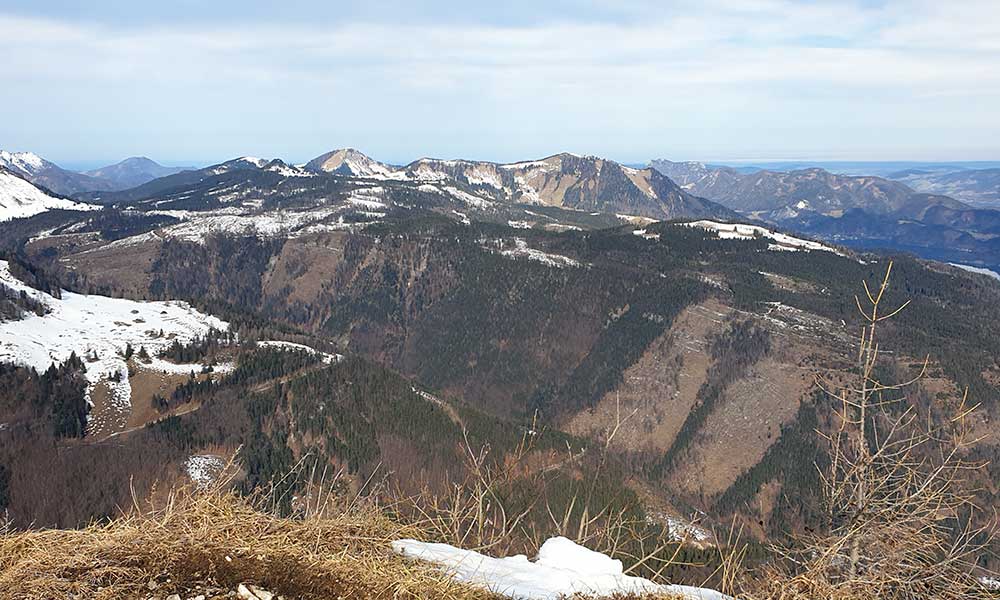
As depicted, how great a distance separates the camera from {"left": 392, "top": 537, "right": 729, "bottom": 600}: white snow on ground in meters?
6.70

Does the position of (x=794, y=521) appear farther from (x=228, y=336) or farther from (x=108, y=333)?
(x=108, y=333)

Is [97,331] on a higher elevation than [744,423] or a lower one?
higher

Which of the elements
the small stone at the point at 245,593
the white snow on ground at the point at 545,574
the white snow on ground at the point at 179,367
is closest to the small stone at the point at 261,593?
the small stone at the point at 245,593

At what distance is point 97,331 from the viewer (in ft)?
378

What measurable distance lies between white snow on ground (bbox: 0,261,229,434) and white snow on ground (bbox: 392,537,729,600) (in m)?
103

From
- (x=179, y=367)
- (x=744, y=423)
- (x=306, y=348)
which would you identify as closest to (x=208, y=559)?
(x=179, y=367)

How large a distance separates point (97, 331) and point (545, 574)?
13799 centimetres

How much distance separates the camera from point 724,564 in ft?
22.5

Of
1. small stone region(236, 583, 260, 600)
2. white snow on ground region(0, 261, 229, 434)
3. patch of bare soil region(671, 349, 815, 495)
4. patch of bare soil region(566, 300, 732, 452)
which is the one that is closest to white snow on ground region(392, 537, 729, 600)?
small stone region(236, 583, 260, 600)

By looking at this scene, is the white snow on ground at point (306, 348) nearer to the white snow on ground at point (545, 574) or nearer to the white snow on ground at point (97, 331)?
the white snow on ground at point (97, 331)

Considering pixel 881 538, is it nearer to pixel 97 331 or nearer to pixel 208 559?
pixel 208 559

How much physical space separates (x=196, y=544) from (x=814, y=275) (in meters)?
213

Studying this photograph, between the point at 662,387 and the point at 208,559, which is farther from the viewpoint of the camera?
the point at 662,387

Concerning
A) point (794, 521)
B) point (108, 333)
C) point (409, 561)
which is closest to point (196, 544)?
point (409, 561)
